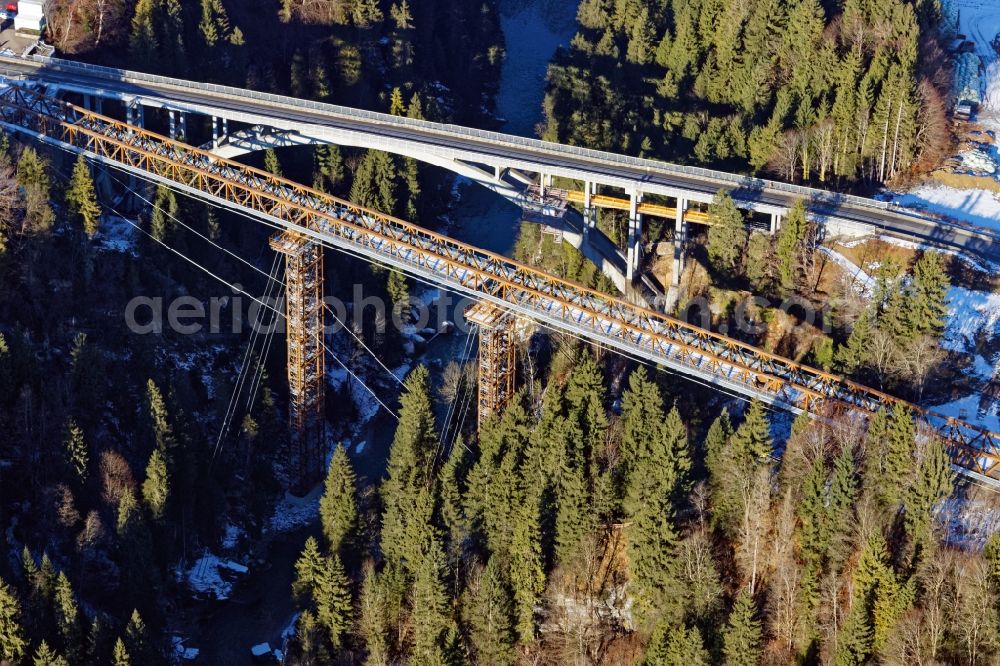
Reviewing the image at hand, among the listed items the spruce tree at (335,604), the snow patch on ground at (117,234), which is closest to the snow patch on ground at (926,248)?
the spruce tree at (335,604)

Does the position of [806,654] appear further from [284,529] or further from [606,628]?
[284,529]

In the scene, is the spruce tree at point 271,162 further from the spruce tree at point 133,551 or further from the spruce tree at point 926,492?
the spruce tree at point 926,492

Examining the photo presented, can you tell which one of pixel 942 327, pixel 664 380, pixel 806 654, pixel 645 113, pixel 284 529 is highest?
pixel 645 113

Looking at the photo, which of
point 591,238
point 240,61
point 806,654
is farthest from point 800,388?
point 240,61

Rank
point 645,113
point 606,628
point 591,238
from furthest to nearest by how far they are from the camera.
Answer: point 645,113 → point 591,238 → point 606,628

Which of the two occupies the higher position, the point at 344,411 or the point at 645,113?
the point at 645,113

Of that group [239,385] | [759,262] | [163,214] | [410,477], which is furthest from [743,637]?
[163,214]

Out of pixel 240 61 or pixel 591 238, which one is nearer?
pixel 591 238

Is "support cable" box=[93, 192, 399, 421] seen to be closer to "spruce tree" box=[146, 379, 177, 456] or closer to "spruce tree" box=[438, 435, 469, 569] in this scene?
"spruce tree" box=[146, 379, 177, 456]
